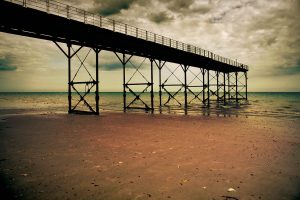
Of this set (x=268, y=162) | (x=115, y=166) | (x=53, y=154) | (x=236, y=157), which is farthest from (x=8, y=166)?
(x=268, y=162)

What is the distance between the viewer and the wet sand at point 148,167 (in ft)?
13.4

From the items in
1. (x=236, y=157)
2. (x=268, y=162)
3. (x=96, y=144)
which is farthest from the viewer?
(x=96, y=144)

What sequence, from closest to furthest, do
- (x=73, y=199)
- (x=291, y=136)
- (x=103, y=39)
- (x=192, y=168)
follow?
(x=73, y=199), (x=192, y=168), (x=291, y=136), (x=103, y=39)

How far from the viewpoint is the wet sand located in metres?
4.08

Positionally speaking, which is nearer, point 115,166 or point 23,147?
point 115,166

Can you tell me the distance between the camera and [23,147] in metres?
7.20

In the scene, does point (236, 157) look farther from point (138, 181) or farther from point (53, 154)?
point (53, 154)

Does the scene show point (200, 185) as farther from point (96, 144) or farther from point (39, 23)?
point (39, 23)

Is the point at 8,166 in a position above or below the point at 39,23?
below

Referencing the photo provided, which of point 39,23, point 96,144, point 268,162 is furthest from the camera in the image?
A: point 39,23

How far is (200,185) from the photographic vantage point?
4.38m

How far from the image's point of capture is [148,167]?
540 centimetres

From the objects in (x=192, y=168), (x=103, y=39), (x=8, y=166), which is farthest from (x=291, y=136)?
(x=103, y=39)

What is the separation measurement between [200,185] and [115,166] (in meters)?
2.11
